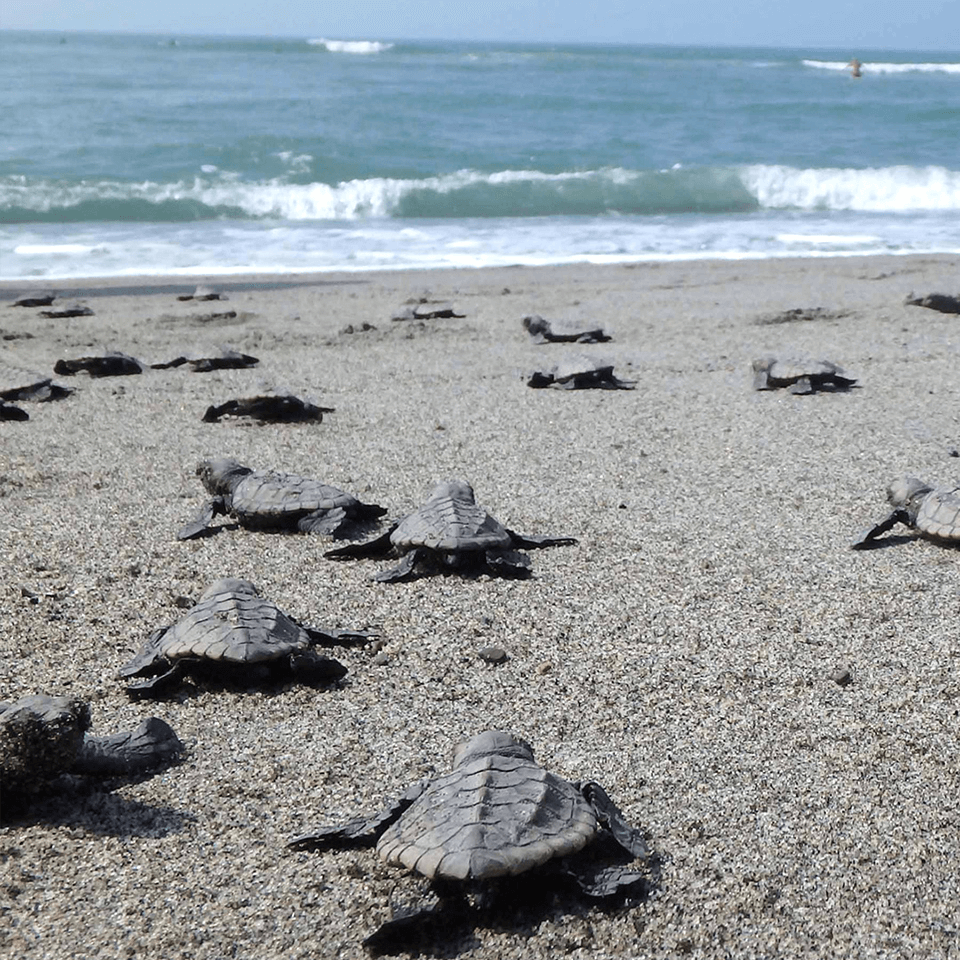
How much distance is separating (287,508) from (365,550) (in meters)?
0.48

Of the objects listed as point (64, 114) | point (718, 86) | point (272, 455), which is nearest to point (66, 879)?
point (272, 455)

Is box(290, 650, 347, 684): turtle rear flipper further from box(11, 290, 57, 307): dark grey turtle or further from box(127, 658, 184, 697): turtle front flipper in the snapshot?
box(11, 290, 57, 307): dark grey turtle

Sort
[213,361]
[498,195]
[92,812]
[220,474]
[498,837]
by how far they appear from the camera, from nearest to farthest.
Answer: [498,837] < [92,812] < [220,474] < [213,361] < [498,195]

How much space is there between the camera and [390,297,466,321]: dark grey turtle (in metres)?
9.95

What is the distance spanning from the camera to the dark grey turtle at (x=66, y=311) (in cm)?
1027

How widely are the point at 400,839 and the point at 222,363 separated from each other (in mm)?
6298

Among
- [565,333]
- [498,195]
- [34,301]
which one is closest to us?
[565,333]

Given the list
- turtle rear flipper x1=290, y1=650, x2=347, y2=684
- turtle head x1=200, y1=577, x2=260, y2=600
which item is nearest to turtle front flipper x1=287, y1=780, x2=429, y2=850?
turtle rear flipper x1=290, y1=650, x2=347, y2=684

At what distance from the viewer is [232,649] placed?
3.28 meters

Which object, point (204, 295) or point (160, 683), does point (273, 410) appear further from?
point (204, 295)

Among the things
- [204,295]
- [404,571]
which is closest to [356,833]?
[404,571]

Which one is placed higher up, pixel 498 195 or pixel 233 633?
pixel 498 195

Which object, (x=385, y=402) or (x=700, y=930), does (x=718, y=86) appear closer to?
(x=385, y=402)

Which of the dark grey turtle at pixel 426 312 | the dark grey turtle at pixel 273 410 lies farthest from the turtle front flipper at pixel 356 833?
the dark grey turtle at pixel 426 312
